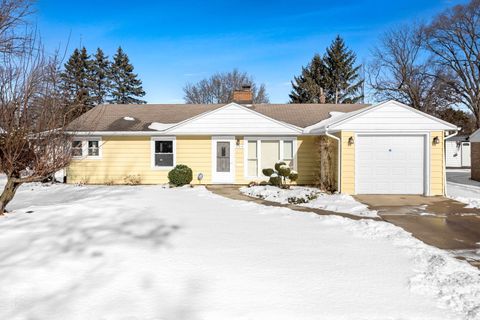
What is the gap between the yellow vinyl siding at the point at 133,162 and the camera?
1570 centimetres

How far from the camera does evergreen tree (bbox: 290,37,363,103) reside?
1559 inches

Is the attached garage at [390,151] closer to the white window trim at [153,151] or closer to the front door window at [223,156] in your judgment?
the front door window at [223,156]

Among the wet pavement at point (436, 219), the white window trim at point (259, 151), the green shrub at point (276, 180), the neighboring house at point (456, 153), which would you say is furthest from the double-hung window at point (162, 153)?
the neighboring house at point (456, 153)

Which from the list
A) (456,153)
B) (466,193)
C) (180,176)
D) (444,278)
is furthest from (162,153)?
(456,153)

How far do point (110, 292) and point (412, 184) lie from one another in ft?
37.5

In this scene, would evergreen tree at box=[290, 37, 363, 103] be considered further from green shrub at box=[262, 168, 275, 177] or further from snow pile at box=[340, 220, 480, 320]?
snow pile at box=[340, 220, 480, 320]

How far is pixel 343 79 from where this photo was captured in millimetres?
39844

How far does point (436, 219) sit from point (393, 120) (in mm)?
4852

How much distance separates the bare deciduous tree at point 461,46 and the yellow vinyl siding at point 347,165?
23.4 metres

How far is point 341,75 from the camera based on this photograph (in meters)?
39.7

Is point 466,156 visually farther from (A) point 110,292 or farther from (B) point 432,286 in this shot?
(A) point 110,292

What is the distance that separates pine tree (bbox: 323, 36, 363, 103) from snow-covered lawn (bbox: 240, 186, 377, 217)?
97.8ft

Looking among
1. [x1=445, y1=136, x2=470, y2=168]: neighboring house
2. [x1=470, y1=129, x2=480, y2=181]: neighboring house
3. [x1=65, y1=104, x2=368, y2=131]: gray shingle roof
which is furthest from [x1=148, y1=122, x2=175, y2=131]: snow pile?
[x1=445, y1=136, x2=470, y2=168]: neighboring house

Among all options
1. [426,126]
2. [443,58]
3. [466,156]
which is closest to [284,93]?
[443,58]
